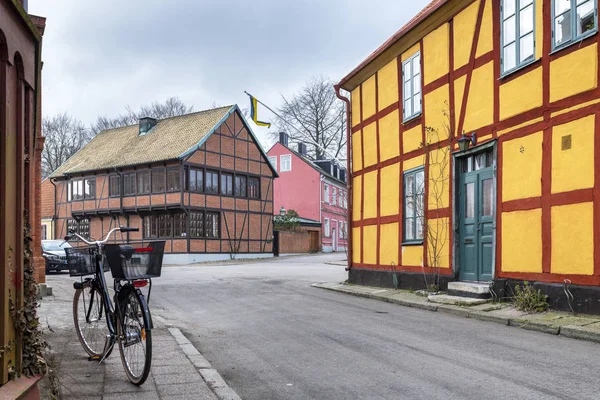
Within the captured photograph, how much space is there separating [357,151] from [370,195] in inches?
57.4

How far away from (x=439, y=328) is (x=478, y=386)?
311 cm

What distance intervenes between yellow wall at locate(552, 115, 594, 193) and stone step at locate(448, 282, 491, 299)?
7.05 ft

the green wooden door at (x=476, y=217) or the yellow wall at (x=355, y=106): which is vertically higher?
the yellow wall at (x=355, y=106)

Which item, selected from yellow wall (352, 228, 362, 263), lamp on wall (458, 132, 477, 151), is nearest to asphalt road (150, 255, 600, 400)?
lamp on wall (458, 132, 477, 151)

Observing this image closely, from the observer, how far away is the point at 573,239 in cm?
834

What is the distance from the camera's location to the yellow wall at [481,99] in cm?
1031

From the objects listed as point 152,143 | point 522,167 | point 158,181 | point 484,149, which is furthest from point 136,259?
point 152,143

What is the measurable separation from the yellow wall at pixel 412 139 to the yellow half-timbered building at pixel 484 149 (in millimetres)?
44

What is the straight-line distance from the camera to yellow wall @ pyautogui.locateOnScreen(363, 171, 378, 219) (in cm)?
1472

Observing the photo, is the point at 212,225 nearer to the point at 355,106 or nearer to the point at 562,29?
the point at 355,106

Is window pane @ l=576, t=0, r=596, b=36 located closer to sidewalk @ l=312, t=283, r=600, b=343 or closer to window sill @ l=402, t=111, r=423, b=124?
sidewalk @ l=312, t=283, r=600, b=343

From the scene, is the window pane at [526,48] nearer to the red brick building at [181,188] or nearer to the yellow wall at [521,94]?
the yellow wall at [521,94]

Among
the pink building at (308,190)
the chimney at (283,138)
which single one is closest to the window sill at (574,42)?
the pink building at (308,190)

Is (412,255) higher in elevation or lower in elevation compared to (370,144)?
lower
